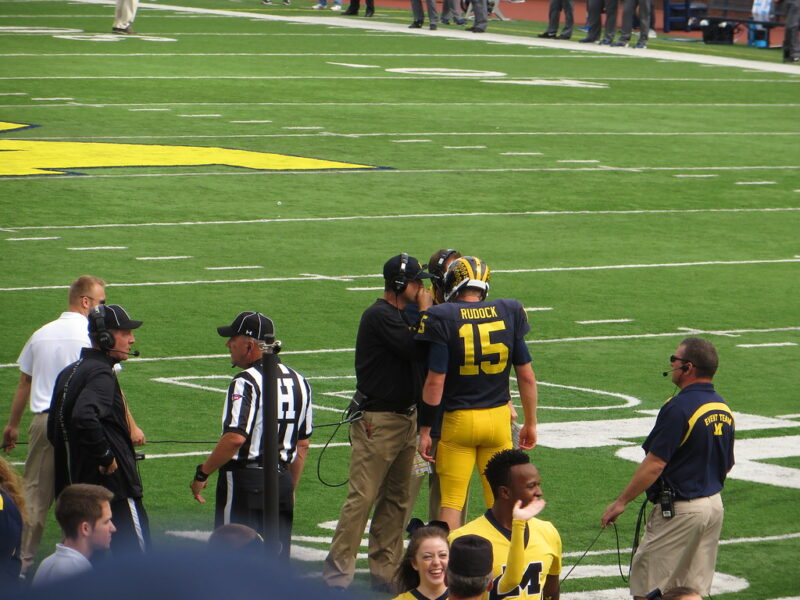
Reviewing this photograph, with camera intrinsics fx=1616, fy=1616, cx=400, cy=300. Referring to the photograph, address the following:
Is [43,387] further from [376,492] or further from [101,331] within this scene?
[376,492]

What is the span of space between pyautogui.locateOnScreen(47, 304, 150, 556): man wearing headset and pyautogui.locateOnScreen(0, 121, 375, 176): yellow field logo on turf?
717 inches

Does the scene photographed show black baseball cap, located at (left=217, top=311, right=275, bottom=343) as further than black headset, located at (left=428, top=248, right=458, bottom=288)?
No

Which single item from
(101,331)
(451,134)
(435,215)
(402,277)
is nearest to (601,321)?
(435,215)

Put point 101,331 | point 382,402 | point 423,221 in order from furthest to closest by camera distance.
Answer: point 423,221 → point 382,402 → point 101,331

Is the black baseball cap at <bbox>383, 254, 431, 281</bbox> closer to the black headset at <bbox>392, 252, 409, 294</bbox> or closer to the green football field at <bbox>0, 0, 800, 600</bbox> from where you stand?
the black headset at <bbox>392, 252, 409, 294</bbox>

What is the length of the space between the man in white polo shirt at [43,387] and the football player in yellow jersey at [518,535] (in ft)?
7.97

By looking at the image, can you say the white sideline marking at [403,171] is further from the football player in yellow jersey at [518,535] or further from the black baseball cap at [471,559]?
the black baseball cap at [471,559]

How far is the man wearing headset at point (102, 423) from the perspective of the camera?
24.3 feet

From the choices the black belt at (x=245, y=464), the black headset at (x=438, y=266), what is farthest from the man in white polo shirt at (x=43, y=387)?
the black headset at (x=438, y=266)

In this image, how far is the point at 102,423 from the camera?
7516mm

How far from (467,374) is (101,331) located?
6.28 feet

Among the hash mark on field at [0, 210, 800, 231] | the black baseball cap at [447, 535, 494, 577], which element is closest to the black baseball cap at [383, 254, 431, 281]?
the black baseball cap at [447, 535, 494, 577]

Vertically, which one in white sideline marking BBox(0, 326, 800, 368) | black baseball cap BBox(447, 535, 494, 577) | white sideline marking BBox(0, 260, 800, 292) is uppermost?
black baseball cap BBox(447, 535, 494, 577)

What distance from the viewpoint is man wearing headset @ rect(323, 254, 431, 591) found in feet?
28.1
